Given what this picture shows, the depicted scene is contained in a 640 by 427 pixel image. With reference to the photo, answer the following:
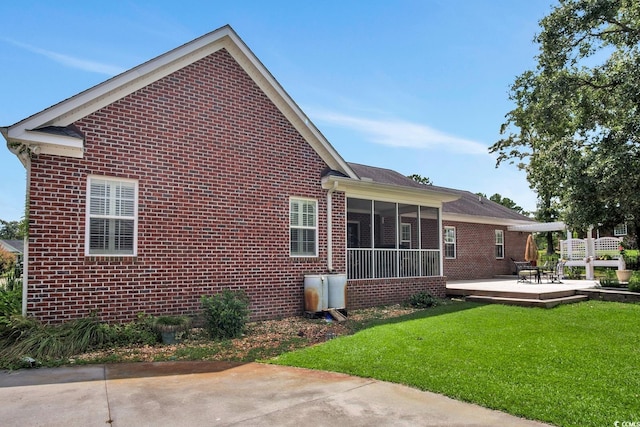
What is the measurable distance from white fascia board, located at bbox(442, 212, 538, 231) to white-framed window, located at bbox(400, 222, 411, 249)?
1785mm

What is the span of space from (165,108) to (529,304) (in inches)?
415

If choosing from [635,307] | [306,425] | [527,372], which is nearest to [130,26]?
[306,425]

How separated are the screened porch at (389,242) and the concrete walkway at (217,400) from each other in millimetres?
6780

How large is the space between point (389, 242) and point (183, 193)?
36.0 ft

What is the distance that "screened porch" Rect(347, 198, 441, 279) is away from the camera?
1270cm

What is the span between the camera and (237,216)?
9961mm

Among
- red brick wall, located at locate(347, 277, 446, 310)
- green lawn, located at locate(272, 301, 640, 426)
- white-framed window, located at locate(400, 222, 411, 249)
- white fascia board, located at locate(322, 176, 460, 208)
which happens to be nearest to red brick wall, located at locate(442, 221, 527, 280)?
white-framed window, located at locate(400, 222, 411, 249)

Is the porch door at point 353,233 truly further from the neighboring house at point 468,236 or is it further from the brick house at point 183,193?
the brick house at point 183,193

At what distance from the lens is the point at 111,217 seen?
27.5 feet

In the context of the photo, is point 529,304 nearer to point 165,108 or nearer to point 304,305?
point 304,305

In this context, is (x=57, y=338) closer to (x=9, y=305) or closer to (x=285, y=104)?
(x=9, y=305)

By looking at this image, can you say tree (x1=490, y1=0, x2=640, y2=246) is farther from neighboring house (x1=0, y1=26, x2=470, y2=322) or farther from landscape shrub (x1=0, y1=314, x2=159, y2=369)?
landscape shrub (x1=0, y1=314, x2=159, y2=369)

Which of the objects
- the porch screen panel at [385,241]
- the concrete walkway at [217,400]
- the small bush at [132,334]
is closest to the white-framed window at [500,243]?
the porch screen panel at [385,241]

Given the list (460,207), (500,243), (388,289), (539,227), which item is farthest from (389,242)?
(539,227)
